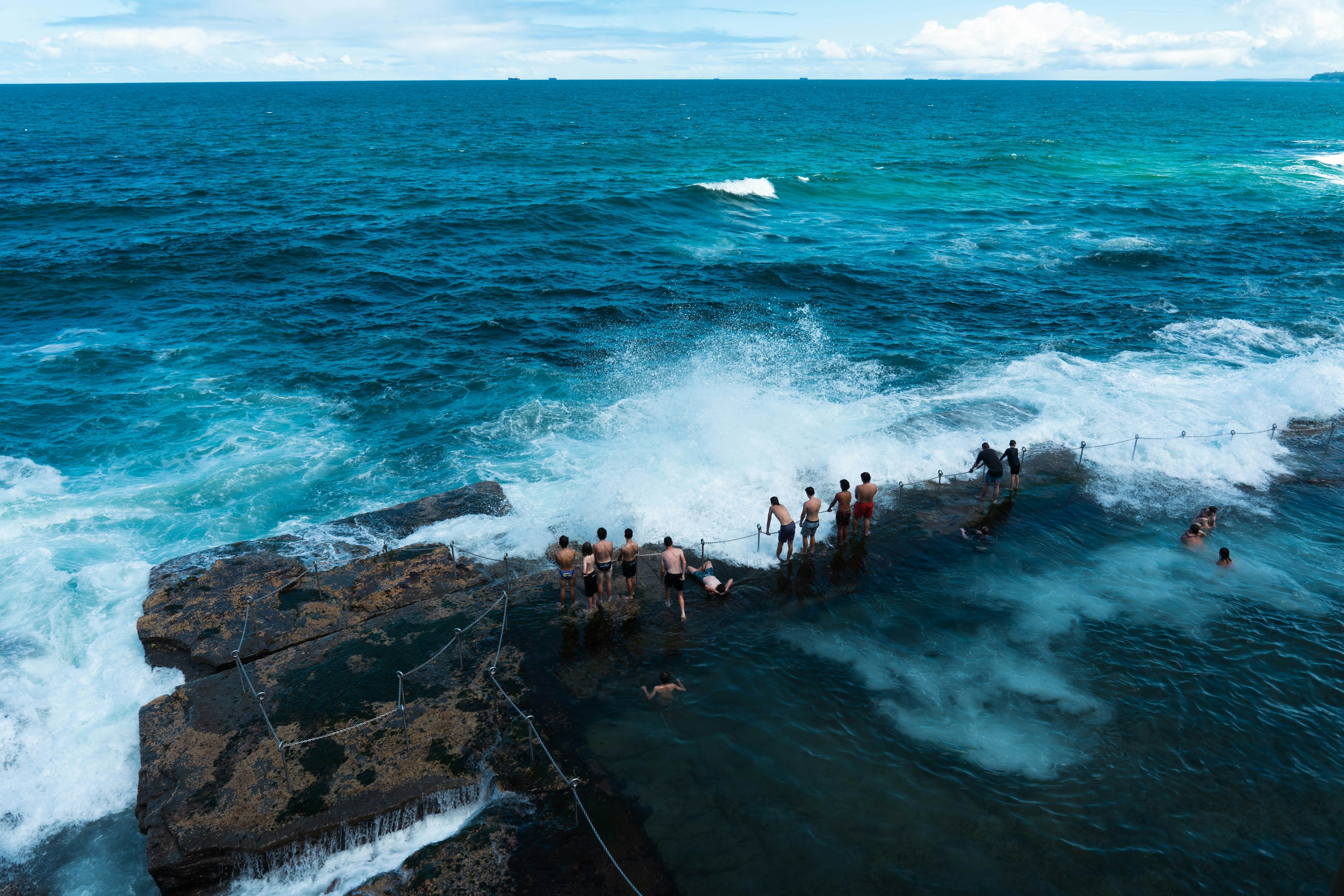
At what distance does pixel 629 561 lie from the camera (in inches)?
526

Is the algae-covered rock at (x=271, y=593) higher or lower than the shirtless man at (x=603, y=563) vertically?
lower

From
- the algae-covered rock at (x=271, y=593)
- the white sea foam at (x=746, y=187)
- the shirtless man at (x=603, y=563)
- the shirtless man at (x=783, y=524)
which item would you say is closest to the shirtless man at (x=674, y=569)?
the shirtless man at (x=603, y=563)

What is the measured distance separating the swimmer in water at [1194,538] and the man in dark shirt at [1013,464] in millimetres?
3335

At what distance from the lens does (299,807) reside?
30.5 ft

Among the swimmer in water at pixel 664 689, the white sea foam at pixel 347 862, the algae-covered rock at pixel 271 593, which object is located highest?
the algae-covered rock at pixel 271 593

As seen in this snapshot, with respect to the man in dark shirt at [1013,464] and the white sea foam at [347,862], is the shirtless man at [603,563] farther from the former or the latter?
the man in dark shirt at [1013,464]

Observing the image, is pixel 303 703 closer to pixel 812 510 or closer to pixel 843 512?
pixel 812 510

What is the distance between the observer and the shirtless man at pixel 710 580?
A: 13531mm

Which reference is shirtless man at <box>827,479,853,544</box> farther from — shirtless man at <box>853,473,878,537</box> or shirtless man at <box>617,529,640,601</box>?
shirtless man at <box>617,529,640,601</box>

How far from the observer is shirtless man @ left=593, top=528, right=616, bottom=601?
510 inches

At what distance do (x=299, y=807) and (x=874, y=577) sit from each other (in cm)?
1012

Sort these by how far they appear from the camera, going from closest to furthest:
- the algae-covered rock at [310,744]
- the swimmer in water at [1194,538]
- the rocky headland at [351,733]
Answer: the rocky headland at [351,733], the algae-covered rock at [310,744], the swimmer in water at [1194,538]

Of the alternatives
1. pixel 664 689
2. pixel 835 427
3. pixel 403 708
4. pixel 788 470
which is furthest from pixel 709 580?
pixel 835 427

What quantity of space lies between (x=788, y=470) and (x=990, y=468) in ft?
14.7
